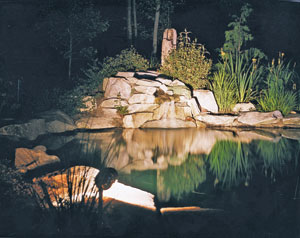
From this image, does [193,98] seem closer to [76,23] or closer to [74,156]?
[74,156]

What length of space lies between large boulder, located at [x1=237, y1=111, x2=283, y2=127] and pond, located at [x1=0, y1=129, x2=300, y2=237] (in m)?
0.81

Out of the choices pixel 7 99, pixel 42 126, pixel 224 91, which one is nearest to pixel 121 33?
pixel 224 91

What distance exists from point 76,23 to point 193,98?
495 cm

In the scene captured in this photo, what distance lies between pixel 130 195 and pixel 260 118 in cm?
518

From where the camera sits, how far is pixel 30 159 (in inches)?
151

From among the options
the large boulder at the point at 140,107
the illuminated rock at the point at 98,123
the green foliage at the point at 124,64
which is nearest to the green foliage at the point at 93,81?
the green foliage at the point at 124,64

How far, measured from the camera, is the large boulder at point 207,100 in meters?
7.54

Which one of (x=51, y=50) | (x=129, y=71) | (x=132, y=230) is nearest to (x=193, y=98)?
(x=129, y=71)

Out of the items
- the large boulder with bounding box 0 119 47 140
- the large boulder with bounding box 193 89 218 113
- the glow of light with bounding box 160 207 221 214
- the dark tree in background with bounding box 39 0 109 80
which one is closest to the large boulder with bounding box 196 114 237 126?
the large boulder with bounding box 193 89 218 113

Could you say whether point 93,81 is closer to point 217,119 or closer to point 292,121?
point 217,119

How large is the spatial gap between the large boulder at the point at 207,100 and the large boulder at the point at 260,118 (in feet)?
2.21

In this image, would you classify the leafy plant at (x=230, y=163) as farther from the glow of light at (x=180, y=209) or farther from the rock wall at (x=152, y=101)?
the rock wall at (x=152, y=101)

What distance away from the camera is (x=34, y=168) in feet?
12.2

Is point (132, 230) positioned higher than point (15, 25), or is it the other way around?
point (15, 25)
